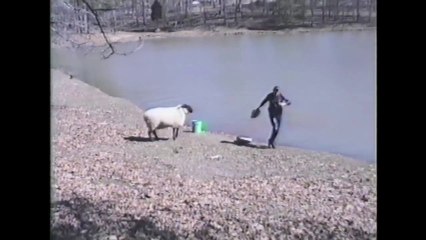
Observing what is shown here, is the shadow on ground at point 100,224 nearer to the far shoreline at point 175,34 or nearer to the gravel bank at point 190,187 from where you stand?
the gravel bank at point 190,187

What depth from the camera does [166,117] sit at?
117cm

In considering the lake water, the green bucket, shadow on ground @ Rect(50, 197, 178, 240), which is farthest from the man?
shadow on ground @ Rect(50, 197, 178, 240)

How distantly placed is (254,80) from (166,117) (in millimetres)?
207

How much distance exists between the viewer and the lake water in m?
1.09

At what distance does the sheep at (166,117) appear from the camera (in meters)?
1.15

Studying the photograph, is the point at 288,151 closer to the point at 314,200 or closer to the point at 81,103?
the point at 314,200

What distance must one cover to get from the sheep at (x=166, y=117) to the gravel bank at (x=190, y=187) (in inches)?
1.0

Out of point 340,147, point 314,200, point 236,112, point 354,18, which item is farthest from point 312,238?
point 354,18

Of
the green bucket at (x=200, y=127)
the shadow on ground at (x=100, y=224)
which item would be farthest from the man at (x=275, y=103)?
the shadow on ground at (x=100, y=224)

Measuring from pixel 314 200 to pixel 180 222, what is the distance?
278 mm

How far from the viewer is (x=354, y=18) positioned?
1.05 meters
